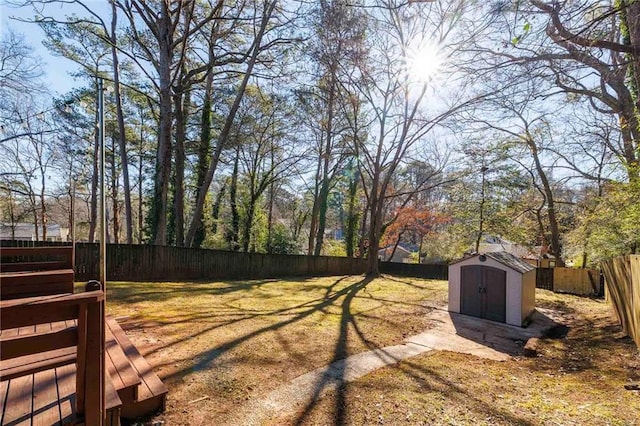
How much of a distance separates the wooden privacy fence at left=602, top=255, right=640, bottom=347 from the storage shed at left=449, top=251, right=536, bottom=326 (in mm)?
1646

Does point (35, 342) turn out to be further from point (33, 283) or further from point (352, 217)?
point (352, 217)

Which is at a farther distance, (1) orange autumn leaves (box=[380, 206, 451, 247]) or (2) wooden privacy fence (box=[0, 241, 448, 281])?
(1) orange autumn leaves (box=[380, 206, 451, 247])

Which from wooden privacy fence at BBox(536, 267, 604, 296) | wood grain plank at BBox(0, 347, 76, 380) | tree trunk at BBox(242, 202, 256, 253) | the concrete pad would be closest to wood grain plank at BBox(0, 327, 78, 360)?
wood grain plank at BBox(0, 347, 76, 380)

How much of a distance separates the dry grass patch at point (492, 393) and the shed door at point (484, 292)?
259 cm

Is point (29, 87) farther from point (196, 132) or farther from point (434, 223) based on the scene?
point (434, 223)

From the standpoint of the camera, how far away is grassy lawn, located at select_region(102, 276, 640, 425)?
9.21 ft

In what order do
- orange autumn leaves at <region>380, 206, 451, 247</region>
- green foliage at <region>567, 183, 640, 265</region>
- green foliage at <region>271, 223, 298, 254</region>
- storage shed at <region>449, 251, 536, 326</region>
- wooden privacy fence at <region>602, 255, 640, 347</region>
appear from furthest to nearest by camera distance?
orange autumn leaves at <region>380, 206, 451, 247</region>, green foliage at <region>271, 223, 298, 254</region>, storage shed at <region>449, 251, 536, 326</region>, green foliage at <region>567, 183, 640, 265</region>, wooden privacy fence at <region>602, 255, 640, 347</region>

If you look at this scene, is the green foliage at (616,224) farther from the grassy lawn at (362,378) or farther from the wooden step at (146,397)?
the wooden step at (146,397)

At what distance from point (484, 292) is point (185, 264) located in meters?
9.43

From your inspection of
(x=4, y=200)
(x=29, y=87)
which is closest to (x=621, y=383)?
(x=29, y=87)

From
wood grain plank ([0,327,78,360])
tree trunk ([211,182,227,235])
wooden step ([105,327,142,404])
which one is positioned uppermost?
tree trunk ([211,182,227,235])

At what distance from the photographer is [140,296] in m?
6.85

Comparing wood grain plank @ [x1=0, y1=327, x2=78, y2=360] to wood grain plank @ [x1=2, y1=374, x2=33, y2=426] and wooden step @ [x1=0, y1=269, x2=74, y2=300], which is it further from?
wooden step @ [x1=0, y1=269, x2=74, y2=300]

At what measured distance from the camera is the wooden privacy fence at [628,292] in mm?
4988
